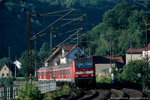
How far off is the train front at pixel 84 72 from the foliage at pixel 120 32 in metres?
71.0

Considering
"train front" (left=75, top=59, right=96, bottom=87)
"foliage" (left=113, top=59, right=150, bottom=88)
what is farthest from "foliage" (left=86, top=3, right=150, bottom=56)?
"train front" (left=75, top=59, right=96, bottom=87)

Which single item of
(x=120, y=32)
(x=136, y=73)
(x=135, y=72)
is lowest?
(x=136, y=73)

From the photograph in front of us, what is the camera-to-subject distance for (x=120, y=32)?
136000 mm

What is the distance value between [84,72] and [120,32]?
99.0 metres

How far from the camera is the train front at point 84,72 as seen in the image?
3797cm

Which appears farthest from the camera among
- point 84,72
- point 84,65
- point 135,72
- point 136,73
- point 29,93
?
point 135,72

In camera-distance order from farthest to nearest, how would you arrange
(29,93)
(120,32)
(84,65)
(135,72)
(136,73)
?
(120,32)
(135,72)
(136,73)
(84,65)
(29,93)

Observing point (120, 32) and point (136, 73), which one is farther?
point (120, 32)

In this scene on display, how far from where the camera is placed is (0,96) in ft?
77.8

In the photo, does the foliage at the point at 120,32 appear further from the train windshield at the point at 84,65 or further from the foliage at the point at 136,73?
the train windshield at the point at 84,65

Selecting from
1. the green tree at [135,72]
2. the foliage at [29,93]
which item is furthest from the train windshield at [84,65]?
the foliage at [29,93]

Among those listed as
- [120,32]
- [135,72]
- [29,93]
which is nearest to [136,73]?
[135,72]

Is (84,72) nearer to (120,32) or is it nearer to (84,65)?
(84,65)

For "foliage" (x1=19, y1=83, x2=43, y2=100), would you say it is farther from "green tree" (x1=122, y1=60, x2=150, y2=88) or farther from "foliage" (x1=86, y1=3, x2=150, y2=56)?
"foliage" (x1=86, y1=3, x2=150, y2=56)
